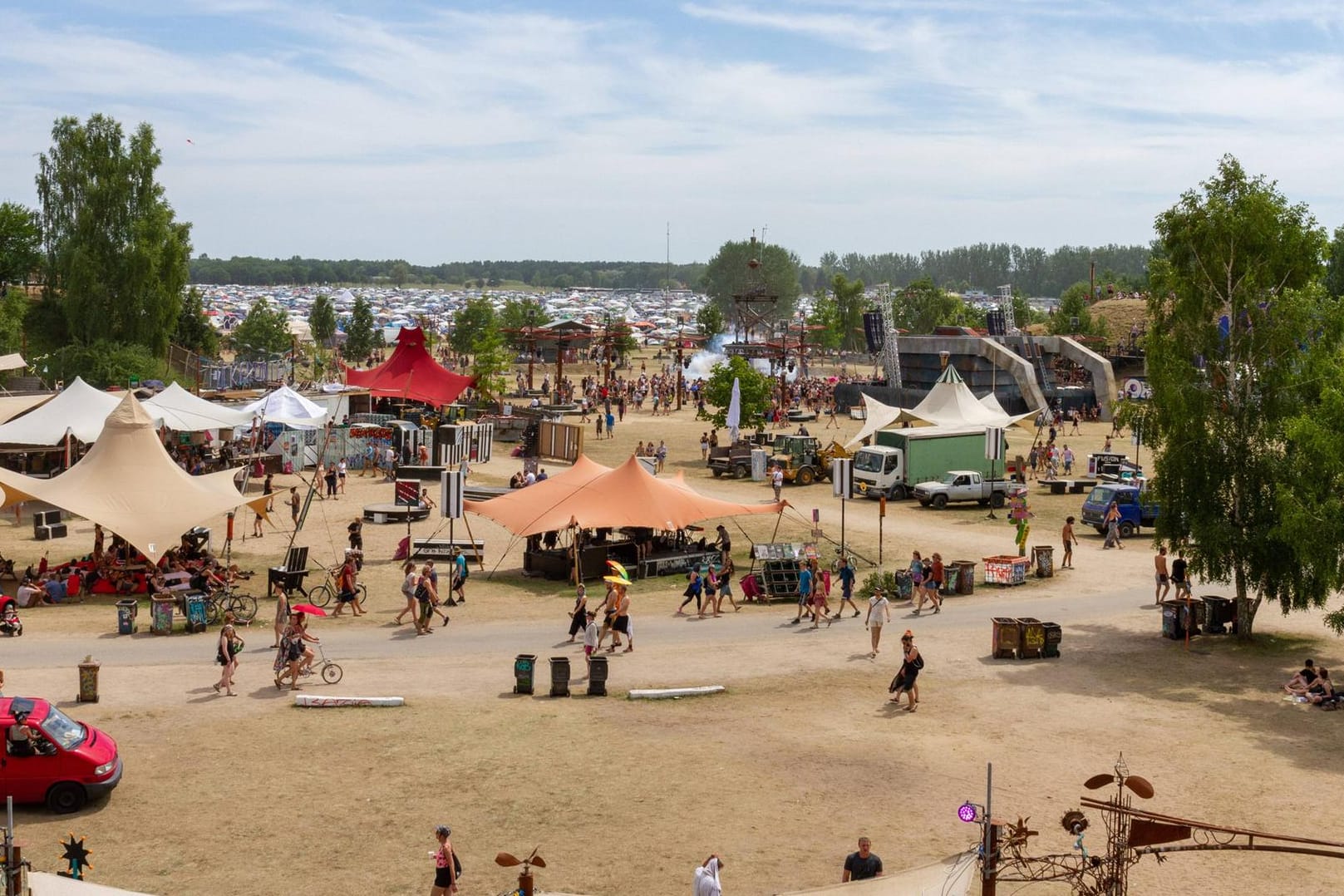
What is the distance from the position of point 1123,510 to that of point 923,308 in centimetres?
10965

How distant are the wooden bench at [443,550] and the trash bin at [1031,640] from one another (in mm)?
12576

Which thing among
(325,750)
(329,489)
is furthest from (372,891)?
(329,489)

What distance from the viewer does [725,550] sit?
3059 cm

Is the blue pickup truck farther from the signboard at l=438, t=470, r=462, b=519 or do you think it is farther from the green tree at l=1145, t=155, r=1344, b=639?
the signboard at l=438, t=470, r=462, b=519

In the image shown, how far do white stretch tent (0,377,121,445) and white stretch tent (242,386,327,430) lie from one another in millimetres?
5068

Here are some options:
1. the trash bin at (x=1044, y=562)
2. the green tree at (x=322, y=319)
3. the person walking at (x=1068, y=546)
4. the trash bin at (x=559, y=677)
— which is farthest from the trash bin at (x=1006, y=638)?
the green tree at (x=322, y=319)

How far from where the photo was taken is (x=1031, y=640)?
23594 millimetres

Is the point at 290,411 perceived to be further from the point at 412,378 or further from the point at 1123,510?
the point at 1123,510

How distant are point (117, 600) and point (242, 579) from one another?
259 centimetres

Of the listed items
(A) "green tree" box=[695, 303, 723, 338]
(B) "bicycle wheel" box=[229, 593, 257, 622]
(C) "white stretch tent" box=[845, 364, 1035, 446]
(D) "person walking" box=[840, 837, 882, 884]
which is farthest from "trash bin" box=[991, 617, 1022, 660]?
(A) "green tree" box=[695, 303, 723, 338]

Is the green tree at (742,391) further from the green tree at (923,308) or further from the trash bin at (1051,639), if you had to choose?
the green tree at (923,308)

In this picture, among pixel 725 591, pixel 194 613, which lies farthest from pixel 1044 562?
pixel 194 613

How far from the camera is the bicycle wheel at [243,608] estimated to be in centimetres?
2542

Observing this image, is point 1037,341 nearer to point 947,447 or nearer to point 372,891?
point 947,447
